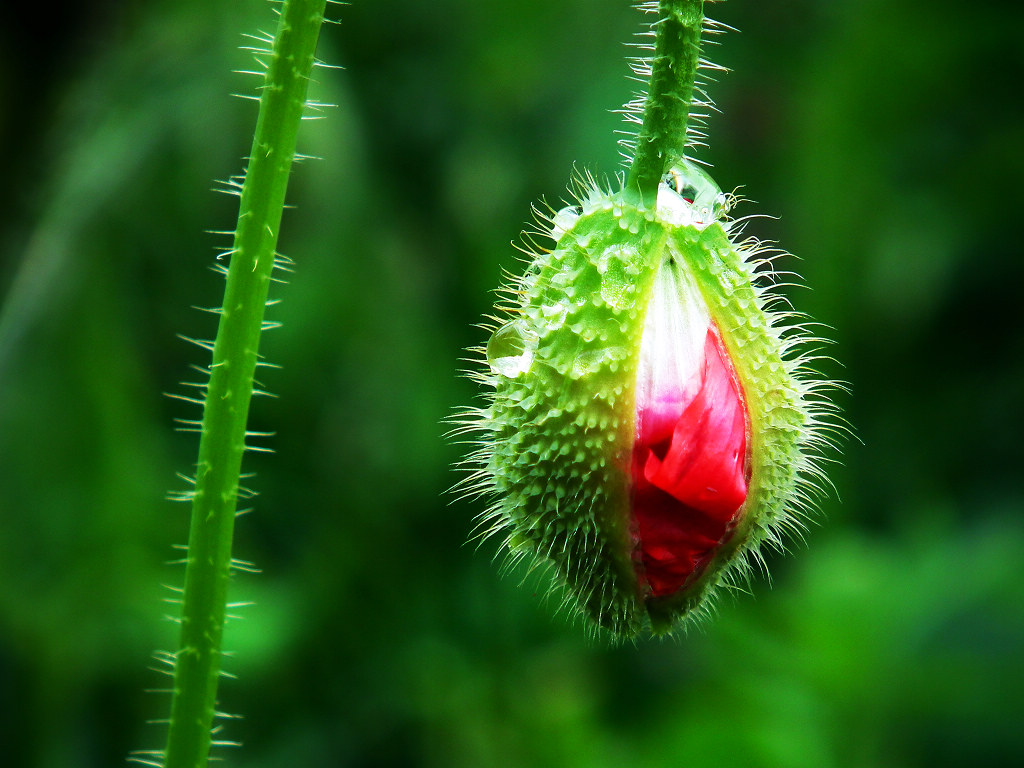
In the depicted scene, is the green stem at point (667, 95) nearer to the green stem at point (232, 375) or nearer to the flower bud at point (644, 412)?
the flower bud at point (644, 412)

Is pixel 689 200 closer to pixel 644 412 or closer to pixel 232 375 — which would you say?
pixel 644 412

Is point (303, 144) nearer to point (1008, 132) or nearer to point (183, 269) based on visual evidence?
point (183, 269)

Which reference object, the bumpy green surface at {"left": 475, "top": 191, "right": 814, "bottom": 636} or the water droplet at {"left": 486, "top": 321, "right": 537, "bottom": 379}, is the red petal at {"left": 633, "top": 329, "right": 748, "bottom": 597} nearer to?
the bumpy green surface at {"left": 475, "top": 191, "right": 814, "bottom": 636}

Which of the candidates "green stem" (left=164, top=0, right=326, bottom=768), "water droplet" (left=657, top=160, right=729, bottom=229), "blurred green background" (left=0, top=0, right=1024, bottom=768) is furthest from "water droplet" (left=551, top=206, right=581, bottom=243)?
"blurred green background" (left=0, top=0, right=1024, bottom=768)

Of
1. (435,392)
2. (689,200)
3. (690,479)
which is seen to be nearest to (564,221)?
(689,200)

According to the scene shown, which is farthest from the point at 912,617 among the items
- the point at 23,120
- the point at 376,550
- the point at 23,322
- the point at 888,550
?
the point at 23,120
